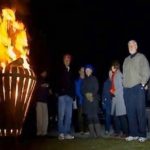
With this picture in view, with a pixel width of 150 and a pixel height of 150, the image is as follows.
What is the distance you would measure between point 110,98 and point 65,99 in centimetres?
263

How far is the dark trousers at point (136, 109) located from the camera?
13273 mm

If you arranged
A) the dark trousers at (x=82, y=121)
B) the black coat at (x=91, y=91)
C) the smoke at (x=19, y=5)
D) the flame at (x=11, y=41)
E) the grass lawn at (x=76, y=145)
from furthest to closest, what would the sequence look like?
the smoke at (x=19, y=5)
the dark trousers at (x=82, y=121)
the black coat at (x=91, y=91)
the flame at (x=11, y=41)
the grass lawn at (x=76, y=145)

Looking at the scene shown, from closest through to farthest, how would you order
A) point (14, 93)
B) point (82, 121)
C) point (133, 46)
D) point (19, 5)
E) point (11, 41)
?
point (14, 93) < point (133, 46) < point (11, 41) < point (82, 121) < point (19, 5)

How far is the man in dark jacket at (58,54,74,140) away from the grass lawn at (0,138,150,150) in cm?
109

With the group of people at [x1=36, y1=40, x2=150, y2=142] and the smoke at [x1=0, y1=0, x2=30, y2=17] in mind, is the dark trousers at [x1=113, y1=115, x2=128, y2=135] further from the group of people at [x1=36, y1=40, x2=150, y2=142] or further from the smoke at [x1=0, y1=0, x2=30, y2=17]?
the smoke at [x1=0, y1=0, x2=30, y2=17]

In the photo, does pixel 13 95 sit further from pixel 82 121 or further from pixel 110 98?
pixel 82 121

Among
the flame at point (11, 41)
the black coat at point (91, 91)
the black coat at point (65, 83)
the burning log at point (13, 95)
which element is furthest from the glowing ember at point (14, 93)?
the black coat at point (91, 91)

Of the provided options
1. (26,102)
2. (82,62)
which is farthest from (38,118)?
(82,62)

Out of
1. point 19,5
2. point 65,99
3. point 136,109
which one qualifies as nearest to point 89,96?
point 65,99

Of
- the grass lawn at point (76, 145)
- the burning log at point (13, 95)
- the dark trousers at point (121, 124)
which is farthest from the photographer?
the dark trousers at point (121, 124)

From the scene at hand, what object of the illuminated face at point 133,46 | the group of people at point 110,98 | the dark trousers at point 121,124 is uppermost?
the illuminated face at point 133,46

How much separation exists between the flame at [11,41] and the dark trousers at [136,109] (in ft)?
7.72

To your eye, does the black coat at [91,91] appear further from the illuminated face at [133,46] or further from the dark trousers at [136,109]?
the illuminated face at [133,46]

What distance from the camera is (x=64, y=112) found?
15.3m
